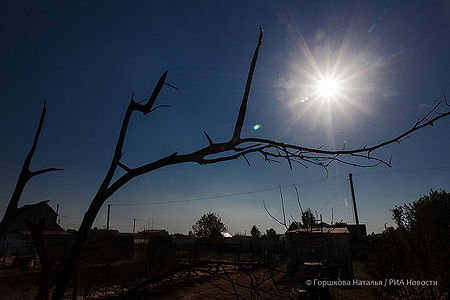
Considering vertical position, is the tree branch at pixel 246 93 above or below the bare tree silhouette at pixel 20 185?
above

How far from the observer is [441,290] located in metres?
5.30

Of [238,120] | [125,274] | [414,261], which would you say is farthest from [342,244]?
[238,120]

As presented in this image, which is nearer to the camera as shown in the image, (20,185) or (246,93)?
(20,185)

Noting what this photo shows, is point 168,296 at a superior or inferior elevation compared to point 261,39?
inferior

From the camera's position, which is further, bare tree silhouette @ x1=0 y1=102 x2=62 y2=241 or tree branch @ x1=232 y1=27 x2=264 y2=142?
tree branch @ x1=232 y1=27 x2=264 y2=142

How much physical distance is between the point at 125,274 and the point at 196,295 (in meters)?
3.93

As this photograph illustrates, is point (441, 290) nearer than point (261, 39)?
No

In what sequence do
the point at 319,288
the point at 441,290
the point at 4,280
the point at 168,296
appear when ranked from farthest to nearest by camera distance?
the point at 4,280 → the point at 168,296 → the point at 319,288 → the point at 441,290

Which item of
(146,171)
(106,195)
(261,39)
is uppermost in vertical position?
(261,39)

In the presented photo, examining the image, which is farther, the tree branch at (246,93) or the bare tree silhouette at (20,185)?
the tree branch at (246,93)

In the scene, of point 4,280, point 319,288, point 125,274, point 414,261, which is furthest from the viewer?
point 4,280

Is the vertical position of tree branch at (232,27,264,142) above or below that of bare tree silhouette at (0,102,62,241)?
above

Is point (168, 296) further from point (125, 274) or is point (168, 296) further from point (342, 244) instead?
point (342, 244)

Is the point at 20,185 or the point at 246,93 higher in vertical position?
the point at 246,93
